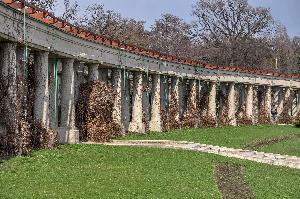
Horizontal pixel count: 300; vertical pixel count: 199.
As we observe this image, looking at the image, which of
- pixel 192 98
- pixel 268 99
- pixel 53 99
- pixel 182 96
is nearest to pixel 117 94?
pixel 53 99

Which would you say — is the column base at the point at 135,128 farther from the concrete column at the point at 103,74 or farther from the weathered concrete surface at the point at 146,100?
the concrete column at the point at 103,74

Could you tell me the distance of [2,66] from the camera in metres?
Result: 19.8

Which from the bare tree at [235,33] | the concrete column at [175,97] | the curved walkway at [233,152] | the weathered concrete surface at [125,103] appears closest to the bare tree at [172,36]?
the bare tree at [235,33]

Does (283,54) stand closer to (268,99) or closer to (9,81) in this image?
(268,99)

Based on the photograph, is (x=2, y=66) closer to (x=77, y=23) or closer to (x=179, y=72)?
(x=179, y=72)

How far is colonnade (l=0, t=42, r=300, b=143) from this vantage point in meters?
23.2

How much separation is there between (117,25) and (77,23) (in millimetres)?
7234

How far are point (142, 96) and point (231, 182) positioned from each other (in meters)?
21.3

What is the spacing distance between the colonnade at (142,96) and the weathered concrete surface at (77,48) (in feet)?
1.79

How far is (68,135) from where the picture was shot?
26953mm

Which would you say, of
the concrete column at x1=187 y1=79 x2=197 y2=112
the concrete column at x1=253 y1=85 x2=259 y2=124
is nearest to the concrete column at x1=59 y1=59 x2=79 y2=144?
the concrete column at x1=187 y1=79 x2=197 y2=112

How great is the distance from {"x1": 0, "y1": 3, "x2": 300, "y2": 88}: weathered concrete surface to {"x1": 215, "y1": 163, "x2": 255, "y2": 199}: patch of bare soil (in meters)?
9.39

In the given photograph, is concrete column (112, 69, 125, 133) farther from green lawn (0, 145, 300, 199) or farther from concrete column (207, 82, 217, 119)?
concrete column (207, 82, 217, 119)

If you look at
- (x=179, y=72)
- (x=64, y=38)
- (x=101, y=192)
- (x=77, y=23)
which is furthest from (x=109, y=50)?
(x=77, y=23)
